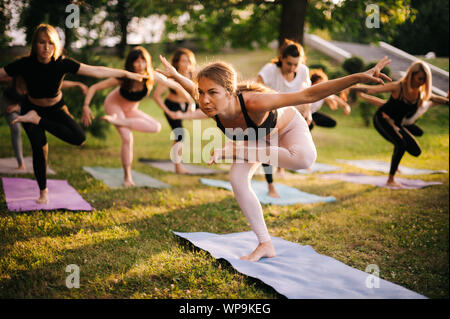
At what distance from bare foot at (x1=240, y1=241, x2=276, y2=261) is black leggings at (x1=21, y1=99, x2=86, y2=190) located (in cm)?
280

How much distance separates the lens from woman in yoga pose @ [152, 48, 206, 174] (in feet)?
20.9

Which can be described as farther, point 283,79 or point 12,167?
point 12,167

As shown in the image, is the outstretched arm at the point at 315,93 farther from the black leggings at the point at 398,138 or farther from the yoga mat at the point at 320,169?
the yoga mat at the point at 320,169

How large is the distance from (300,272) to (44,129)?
3.54 meters

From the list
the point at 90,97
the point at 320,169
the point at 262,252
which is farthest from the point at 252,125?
the point at 320,169

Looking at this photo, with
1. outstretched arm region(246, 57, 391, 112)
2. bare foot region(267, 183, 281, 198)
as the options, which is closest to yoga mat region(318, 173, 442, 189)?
bare foot region(267, 183, 281, 198)

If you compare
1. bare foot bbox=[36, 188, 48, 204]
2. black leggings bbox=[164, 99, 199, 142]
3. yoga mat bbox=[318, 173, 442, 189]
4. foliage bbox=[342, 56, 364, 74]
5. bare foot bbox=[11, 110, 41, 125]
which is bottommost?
yoga mat bbox=[318, 173, 442, 189]

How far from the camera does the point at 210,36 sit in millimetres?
11562

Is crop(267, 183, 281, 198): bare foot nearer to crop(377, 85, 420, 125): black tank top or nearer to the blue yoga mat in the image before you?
crop(377, 85, 420, 125): black tank top

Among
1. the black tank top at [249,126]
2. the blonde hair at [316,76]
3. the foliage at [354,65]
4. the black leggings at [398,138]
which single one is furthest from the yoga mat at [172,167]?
the foliage at [354,65]

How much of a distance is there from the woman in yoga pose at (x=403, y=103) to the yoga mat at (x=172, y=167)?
3509 mm

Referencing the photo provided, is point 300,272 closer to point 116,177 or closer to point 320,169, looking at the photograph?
point 116,177

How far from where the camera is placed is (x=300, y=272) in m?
3.17
